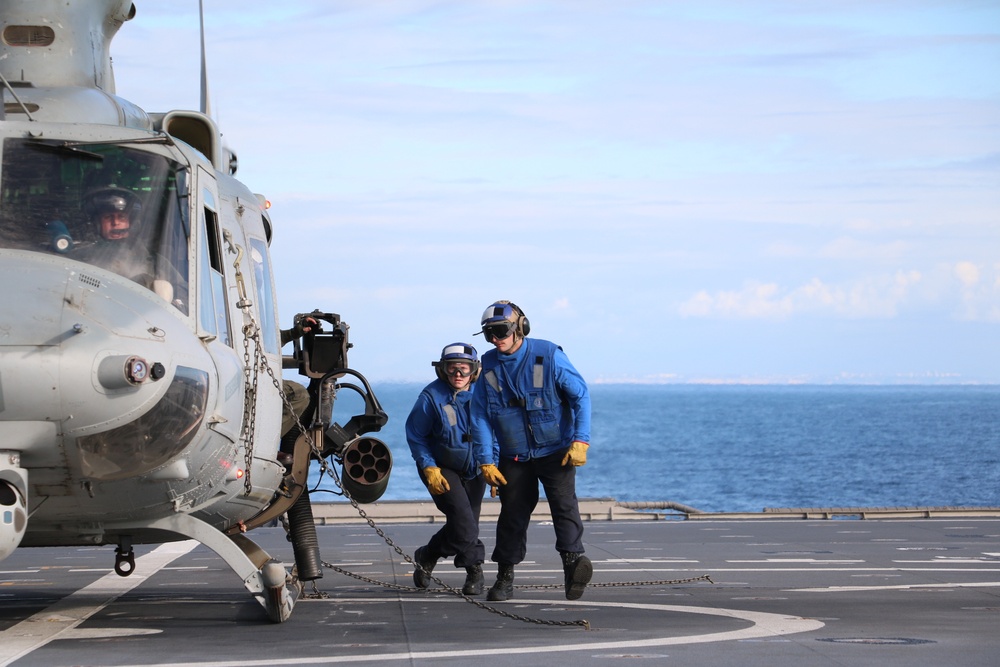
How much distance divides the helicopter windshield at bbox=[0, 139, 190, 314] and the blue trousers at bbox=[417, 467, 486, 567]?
13.0 ft

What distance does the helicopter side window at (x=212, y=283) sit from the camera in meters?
9.23

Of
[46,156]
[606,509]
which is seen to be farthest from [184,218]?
[606,509]

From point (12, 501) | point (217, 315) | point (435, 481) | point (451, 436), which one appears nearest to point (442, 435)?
point (451, 436)

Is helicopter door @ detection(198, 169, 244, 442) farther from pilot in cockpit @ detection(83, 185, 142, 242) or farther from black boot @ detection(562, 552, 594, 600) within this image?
black boot @ detection(562, 552, 594, 600)

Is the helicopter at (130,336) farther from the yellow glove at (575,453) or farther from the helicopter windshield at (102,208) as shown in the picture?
the yellow glove at (575,453)

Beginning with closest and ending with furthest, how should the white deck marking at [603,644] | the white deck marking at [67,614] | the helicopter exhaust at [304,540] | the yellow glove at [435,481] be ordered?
the white deck marking at [603,644], the white deck marking at [67,614], the helicopter exhaust at [304,540], the yellow glove at [435,481]

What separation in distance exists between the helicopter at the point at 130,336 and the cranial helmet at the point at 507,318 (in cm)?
117

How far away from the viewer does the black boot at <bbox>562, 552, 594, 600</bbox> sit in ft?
37.4

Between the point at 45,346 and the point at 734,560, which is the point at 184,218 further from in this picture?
the point at 734,560

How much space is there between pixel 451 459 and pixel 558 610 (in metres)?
2.28

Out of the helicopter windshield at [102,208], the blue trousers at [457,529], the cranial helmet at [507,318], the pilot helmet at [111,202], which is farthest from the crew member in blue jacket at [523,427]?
the pilot helmet at [111,202]

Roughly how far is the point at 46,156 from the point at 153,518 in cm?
232

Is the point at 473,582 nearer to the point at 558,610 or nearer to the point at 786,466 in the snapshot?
the point at 558,610

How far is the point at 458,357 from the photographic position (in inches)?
512
